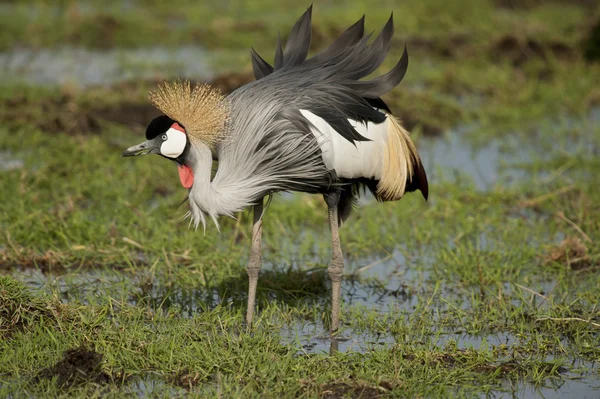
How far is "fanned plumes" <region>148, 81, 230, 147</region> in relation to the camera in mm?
4520

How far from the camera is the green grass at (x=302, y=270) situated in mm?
4375

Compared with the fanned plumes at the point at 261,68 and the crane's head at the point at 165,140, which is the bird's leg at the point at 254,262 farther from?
the fanned plumes at the point at 261,68

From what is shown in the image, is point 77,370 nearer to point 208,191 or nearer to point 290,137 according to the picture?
point 208,191

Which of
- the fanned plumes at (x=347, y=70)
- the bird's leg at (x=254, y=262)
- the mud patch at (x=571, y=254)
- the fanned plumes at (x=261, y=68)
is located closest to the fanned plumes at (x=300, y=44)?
the fanned plumes at (x=347, y=70)

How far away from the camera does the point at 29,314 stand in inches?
186

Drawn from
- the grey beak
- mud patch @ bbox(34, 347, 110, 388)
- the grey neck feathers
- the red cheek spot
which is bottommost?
mud patch @ bbox(34, 347, 110, 388)

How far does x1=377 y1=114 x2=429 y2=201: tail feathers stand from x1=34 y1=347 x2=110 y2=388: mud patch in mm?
1853

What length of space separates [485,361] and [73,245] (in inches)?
110

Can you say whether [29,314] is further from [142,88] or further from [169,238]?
[142,88]

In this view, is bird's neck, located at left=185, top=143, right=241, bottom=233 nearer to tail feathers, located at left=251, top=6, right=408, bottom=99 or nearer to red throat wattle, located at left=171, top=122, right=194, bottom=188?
red throat wattle, located at left=171, top=122, right=194, bottom=188

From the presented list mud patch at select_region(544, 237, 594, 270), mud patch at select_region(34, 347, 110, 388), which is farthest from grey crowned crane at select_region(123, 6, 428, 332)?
mud patch at select_region(544, 237, 594, 270)

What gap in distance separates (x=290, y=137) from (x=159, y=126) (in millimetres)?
662

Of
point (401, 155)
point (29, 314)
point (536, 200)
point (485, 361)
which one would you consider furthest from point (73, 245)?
point (536, 200)

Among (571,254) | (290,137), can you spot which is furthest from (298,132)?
(571,254)
